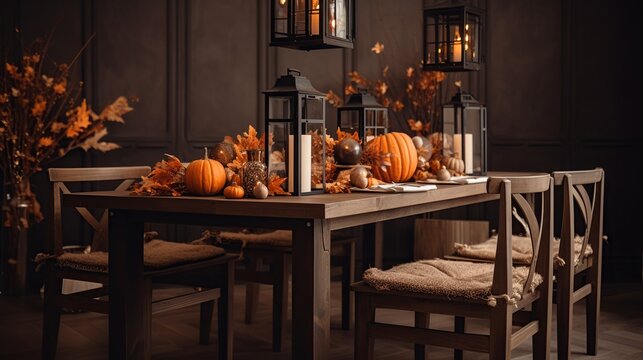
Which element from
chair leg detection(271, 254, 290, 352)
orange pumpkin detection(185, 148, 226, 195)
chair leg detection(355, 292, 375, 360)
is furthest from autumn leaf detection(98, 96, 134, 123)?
chair leg detection(355, 292, 375, 360)

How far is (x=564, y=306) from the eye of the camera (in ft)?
10.3

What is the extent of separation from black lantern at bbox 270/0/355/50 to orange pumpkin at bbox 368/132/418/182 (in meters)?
0.55

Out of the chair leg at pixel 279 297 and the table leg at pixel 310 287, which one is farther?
the chair leg at pixel 279 297

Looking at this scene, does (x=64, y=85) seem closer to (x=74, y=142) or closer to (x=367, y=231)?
(x=74, y=142)

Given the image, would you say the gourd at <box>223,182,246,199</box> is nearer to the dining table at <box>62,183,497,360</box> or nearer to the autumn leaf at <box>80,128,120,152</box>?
the dining table at <box>62,183,497,360</box>

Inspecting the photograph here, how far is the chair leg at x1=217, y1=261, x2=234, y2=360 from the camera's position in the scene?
9.78 feet

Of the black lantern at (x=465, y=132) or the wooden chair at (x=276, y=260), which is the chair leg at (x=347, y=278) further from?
the black lantern at (x=465, y=132)

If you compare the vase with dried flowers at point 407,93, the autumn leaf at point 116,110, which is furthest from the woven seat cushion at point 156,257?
the vase with dried flowers at point 407,93

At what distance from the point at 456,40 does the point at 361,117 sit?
63 cm

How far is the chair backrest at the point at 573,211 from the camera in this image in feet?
9.90

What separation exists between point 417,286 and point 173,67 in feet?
10.6

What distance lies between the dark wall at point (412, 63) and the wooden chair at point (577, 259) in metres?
Result: 2.22

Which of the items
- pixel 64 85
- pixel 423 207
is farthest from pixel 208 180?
pixel 64 85

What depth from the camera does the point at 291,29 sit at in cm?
257
